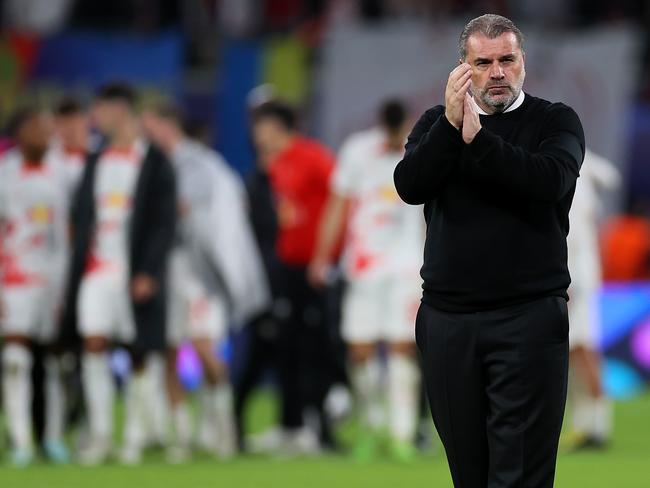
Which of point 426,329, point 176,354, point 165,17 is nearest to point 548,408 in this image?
point 426,329

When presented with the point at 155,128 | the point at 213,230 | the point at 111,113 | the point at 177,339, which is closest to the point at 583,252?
the point at 213,230

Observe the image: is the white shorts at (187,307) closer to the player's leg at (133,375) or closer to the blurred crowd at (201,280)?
the blurred crowd at (201,280)

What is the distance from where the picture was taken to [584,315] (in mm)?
13633

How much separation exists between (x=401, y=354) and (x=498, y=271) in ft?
22.1

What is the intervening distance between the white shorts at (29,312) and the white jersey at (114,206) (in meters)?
0.53

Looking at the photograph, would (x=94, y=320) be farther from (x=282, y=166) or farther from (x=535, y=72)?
(x=535, y=72)

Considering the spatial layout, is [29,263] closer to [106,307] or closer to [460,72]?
[106,307]

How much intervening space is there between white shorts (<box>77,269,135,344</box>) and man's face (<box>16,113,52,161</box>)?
100 centimetres

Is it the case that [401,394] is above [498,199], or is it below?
below

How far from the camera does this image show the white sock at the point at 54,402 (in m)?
13.0

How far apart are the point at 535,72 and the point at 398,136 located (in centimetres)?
784

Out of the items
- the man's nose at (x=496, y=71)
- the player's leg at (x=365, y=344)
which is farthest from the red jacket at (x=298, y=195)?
the man's nose at (x=496, y=71)

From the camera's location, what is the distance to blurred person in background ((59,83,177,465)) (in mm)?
12586

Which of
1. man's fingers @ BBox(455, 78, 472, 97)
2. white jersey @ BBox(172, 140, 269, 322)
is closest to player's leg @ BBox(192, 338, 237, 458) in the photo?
white jersey @ BBox(172, 140, 269, 322)
